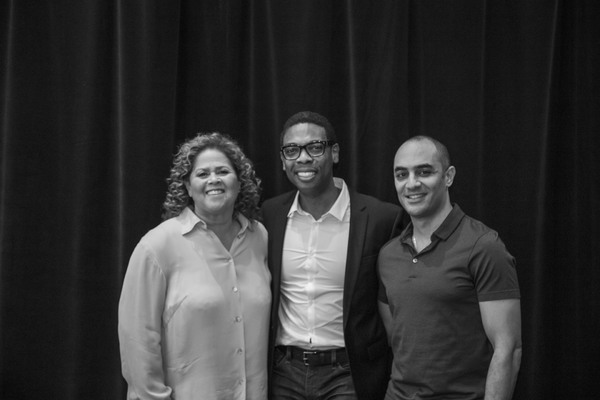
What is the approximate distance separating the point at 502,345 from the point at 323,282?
0.72m

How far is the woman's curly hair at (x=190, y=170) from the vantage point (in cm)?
233

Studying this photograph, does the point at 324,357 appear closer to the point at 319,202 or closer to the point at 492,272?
the point at 319,202

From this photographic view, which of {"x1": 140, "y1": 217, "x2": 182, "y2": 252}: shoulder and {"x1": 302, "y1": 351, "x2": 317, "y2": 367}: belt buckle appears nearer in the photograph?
{"x1": 140, "y1": 217, "x2": 182, "y2": 252}: shoulder

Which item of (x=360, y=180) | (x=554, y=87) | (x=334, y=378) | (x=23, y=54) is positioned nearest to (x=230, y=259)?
(x=334, y=378)

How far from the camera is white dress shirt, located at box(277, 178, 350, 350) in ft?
7.59

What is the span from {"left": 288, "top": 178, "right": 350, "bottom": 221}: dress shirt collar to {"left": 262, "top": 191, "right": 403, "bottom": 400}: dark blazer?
31 millimetres

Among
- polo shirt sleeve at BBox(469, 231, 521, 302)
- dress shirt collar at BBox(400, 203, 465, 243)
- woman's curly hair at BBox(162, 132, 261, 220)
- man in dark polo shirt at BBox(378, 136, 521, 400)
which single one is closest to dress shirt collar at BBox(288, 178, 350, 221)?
woman's curly hair at BBox(162, 132, 261, 220)

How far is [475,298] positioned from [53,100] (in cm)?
213

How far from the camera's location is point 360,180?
2.87 metres

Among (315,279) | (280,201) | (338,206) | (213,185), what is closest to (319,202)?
(338,206)

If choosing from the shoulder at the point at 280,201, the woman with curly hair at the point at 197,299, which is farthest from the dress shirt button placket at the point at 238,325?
the shoulder at the point at 280,201

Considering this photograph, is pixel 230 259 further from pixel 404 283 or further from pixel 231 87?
pixel 231 87

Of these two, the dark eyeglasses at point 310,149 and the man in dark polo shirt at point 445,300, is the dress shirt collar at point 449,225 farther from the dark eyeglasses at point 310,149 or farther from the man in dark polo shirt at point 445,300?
the dark eyeglasses at point 310,149

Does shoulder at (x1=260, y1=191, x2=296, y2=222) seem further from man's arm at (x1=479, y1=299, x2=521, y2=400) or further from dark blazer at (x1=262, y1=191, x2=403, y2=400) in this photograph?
man's arm at (x1=479, y1=299, x2=521, y2=400)
